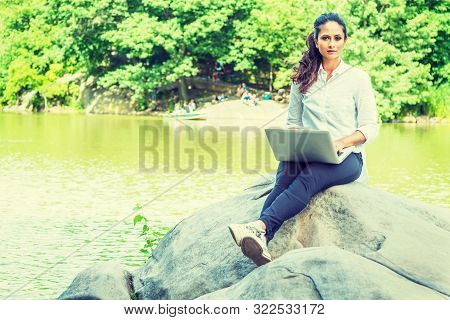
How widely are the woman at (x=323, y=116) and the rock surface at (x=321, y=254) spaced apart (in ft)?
0.50

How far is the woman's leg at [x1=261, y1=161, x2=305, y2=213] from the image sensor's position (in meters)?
4.69

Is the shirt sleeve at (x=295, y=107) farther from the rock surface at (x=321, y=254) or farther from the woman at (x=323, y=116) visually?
the rock surface at (x=321, y=254)

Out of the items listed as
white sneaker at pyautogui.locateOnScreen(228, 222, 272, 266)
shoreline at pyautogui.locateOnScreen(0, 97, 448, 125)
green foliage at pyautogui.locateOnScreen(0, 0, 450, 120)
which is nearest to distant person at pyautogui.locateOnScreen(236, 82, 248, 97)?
shoreline at pyautogui.locateOnScreen(0, 97, 448, 125)

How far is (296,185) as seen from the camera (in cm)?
463

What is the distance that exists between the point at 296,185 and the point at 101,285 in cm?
150

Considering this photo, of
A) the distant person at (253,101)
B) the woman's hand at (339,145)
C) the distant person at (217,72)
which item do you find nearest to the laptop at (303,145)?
the woman's hand at (339,145)

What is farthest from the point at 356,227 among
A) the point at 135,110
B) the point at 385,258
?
the point at 135,110

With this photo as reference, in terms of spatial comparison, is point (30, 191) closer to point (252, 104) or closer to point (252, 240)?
point (252, 240)

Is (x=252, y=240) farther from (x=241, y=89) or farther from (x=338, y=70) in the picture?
(x=241, y=89)

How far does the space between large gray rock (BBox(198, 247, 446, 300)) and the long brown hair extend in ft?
3.65

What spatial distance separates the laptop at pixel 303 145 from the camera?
4.48 meters

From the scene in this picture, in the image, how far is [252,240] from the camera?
453 cm

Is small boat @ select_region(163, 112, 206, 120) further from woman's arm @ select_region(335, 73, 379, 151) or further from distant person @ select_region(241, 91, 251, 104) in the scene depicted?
woman's arm @ select_region(335, 73, 379, 151)

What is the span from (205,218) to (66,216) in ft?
15.8
